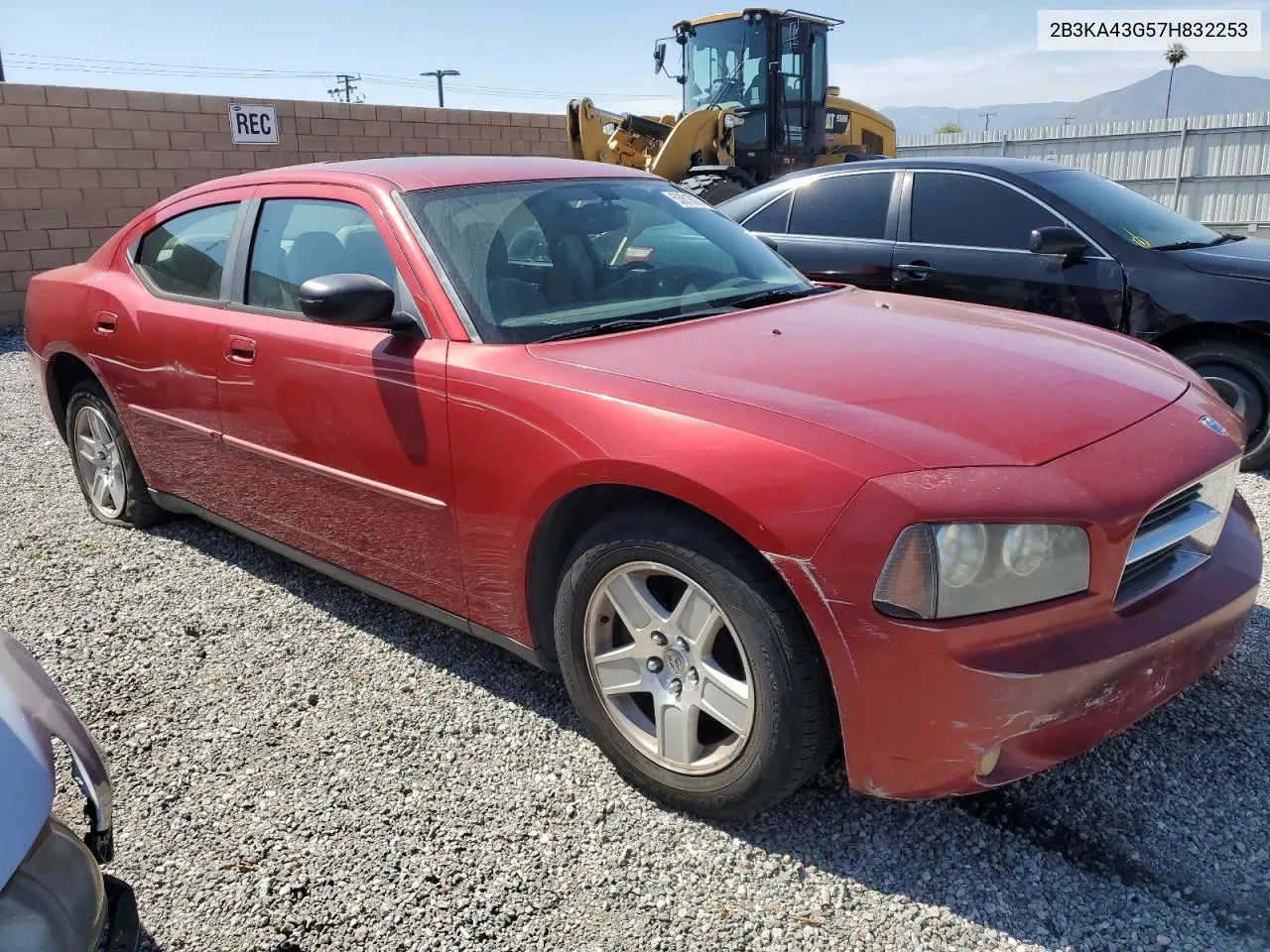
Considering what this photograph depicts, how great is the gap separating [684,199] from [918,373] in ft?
5.41

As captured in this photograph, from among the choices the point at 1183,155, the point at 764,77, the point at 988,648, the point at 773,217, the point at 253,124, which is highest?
the point at 764,77

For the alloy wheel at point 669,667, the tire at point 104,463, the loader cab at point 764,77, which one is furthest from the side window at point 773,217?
the loader cab at point 764,77

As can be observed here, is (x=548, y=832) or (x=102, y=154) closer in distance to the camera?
(x=548, y=832)

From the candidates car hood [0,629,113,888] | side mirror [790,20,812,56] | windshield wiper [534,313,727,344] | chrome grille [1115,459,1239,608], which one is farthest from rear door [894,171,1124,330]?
side mirror [790,20,812,56]

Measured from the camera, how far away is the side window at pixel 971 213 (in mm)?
5590

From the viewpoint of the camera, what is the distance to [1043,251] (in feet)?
17.4

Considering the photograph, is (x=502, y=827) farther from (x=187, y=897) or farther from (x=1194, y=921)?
(x=1194, y=921)

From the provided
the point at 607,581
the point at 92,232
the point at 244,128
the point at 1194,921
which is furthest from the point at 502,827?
the point at 244,128

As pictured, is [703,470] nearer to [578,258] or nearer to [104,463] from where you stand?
[578,258]

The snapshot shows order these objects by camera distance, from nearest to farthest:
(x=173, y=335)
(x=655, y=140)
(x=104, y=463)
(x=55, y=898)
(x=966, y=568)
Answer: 1. (x=55, y=898)
2. (x=966, y=568)
3. (x=173, y=335)
4. (x=104, y=463)
5. (x=655, y=140)

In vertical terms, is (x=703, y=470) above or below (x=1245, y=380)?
above

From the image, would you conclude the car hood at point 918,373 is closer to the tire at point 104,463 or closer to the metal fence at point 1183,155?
the tire at point 104,463

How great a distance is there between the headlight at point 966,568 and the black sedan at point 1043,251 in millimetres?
3681

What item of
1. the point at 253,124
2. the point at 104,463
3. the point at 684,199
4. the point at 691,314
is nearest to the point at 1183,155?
the point at 253,124
